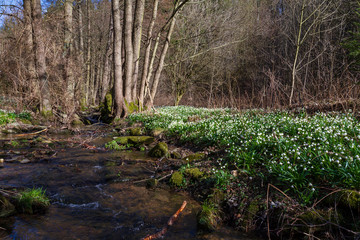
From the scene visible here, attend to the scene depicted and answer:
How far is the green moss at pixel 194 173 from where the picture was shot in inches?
207

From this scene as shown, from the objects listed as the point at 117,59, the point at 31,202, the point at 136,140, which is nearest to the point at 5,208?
the point at 31,202

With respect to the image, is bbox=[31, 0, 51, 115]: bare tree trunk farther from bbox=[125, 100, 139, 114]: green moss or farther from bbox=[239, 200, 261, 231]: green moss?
bbox=[239, 200, 261, 231]: green moss

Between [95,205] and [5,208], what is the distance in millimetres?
1369

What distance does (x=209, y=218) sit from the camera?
3.80 meters

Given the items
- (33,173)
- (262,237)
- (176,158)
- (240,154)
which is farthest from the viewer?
(176,158)

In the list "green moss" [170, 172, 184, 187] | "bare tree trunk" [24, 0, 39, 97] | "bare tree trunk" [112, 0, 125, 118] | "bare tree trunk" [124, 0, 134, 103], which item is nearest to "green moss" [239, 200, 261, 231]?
"green moss" [170, 172, 184, 187]

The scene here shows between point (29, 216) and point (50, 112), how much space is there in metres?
10.4

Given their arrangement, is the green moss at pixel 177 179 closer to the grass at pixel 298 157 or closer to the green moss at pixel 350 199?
the grass at pixel 298 157

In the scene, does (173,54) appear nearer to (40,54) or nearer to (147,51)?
(147,51)

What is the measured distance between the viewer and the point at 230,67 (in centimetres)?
2644

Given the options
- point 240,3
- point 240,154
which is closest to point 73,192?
point 240,154

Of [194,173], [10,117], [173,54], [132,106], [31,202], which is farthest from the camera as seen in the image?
[173,54]

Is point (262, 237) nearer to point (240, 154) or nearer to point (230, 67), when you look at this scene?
point (240, 154)

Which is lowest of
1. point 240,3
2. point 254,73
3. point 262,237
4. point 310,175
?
point 262,237
